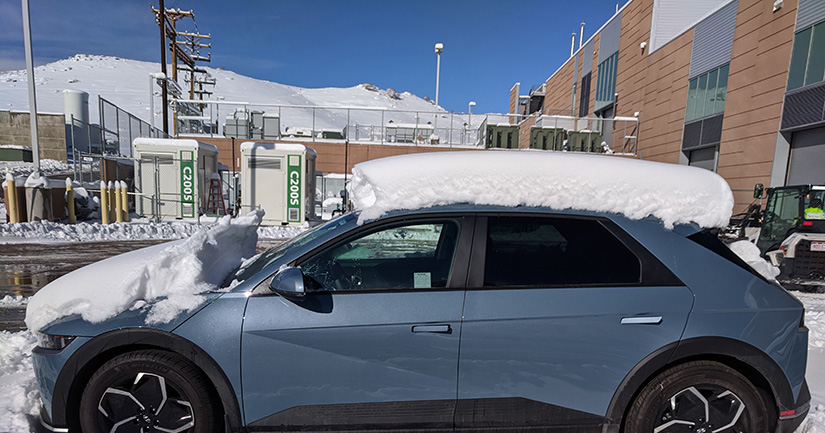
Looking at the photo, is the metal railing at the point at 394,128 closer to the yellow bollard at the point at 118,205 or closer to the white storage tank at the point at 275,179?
the white storage tank at the point at 275,179

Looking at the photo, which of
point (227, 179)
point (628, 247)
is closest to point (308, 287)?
point (628, 247)

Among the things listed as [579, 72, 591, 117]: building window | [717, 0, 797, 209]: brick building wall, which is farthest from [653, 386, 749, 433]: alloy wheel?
[579, 72, 591, 117]: building window

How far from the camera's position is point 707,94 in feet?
63.3

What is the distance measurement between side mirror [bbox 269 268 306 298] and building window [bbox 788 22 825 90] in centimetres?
1900

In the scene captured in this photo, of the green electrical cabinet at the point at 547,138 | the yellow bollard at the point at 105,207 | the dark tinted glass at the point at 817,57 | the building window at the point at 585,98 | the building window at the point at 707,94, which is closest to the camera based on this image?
the yellow bollard at the point at 105,207

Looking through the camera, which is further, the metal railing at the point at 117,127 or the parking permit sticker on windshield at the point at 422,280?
the metal railing at the point at 117,127

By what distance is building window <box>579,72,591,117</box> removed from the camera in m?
34.1

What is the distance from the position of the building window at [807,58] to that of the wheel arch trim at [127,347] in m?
19.5

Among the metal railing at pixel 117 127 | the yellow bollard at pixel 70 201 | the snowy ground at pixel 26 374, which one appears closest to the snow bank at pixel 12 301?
the snowy ground at pixel 26 374

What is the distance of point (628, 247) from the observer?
2.24 metres

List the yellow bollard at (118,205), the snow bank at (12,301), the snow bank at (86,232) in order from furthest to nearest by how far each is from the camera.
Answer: the yellow bollard at (118,205)
the snow bank at (86,232)
the snow bank at (12,301)

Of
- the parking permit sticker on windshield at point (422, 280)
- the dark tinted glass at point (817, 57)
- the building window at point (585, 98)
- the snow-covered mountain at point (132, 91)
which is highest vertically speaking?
the snow-covered mountain at point (132, 91)

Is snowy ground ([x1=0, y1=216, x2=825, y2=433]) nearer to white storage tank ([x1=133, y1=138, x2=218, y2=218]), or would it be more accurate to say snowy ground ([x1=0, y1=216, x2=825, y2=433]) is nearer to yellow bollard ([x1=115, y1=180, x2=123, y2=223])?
yellow bollard ([x1=115, y1=180, x2=123, y2=223])

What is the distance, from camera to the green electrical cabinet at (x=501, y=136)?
2394cm
